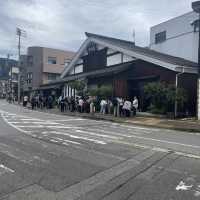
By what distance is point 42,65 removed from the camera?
57.8 m

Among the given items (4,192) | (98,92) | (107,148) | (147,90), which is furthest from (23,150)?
(98,92)

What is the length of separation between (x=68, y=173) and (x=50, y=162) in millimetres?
1050

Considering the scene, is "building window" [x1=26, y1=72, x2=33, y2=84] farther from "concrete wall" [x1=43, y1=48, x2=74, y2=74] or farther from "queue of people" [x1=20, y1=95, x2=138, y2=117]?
"queue of people" [x1=20, y1=95, x2=138, y2=117]

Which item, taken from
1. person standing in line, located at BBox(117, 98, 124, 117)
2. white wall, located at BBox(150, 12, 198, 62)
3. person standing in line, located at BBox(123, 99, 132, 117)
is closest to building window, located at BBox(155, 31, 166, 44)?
white wall, located at BBox(150, 12, 198, 62)

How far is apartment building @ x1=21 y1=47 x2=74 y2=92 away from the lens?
190ft

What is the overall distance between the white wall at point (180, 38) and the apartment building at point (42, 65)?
29.3m

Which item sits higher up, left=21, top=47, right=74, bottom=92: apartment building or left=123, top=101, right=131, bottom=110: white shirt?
left=21, top=47, right=74, bottom=92: apartment building

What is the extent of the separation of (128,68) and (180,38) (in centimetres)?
954

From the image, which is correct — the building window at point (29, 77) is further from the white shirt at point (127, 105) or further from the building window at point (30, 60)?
the white shirt at point (127, 105)

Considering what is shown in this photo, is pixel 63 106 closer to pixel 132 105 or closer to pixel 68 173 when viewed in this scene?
pixel 132 105

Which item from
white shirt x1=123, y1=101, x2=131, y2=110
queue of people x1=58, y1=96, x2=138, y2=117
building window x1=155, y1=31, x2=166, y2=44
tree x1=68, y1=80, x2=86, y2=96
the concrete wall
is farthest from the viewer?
the concrete wall

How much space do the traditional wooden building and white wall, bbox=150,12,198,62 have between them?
2.79 metres

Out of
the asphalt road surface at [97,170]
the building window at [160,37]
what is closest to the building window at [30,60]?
the building window at [160,37]

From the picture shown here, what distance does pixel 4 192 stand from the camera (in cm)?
486
